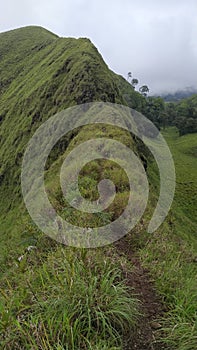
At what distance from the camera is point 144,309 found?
472 cm

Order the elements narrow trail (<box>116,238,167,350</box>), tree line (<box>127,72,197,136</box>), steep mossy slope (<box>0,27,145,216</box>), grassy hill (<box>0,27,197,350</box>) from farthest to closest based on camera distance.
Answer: tree line (<box>127,72,197,136</box>), steep mossy slope (<box>0,27,145,216</box>), narrow trail (<box>116,238,167,350</box>), grassy hill (<box>0,27,197,350</box>)

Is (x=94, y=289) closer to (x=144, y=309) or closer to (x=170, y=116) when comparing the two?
(x=144, y=309)

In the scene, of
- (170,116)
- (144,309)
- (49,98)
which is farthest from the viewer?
(170,116)

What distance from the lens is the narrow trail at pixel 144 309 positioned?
13.5 feet

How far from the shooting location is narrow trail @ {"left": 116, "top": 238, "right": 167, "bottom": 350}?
4.13 metres

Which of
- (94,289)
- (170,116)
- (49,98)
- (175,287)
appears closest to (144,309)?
(175,287)

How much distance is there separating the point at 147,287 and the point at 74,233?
1.98m

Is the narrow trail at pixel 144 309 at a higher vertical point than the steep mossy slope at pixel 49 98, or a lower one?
lower

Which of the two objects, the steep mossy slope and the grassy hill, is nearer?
the grassy hill

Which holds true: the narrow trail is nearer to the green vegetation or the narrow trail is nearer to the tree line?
the green vegetation

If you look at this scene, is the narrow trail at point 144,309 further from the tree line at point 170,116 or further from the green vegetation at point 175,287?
the tree line at point 170,116

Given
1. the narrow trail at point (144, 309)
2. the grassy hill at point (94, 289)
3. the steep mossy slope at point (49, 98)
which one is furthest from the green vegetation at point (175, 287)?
the steep mossy slope at point (49, 98)

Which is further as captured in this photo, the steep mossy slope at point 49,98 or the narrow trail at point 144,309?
the steep mossy slope at point 49,98

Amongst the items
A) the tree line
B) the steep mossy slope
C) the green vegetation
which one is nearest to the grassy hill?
the green vegetation
